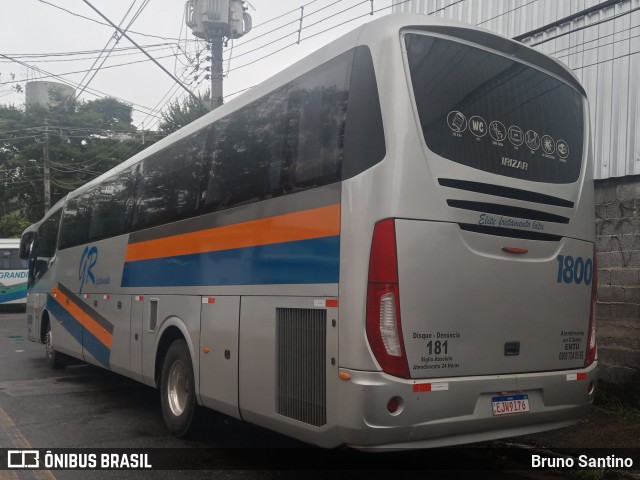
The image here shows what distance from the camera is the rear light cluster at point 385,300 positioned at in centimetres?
477

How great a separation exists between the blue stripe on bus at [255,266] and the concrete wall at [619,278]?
4419 mm

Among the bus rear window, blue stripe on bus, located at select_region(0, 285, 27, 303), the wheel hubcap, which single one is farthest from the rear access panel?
blue stripe on bus, located at select_region(0, 285, 27, 303)

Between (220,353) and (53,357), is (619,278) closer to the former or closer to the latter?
(220,353)

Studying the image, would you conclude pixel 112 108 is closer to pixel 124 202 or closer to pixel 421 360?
pixel 124 202

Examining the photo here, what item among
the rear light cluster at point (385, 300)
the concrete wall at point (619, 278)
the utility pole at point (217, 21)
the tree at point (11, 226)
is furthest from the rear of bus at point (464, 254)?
the tree at point (11, 226)

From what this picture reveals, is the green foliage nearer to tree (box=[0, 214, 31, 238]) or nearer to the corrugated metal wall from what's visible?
tree (box=[0, 214, 31, 238])

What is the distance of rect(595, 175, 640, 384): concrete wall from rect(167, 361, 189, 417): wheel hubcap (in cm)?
483

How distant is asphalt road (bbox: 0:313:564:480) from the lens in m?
6.21

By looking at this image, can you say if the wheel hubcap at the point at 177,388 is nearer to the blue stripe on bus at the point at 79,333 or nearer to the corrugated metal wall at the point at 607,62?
the blue stripe on bus at the point at 79,333

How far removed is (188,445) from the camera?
7160mm

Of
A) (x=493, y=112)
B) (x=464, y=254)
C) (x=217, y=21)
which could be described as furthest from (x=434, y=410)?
(x=217, y=21)

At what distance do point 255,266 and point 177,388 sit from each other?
232 centimetres

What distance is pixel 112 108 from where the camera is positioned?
47.9 meters

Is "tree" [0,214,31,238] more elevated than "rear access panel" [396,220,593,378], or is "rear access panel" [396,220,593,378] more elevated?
"tree" [0,214,31,238]
